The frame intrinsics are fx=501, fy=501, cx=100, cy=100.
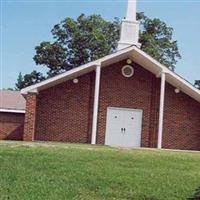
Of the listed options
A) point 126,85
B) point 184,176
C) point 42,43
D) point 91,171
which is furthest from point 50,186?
point 42,43

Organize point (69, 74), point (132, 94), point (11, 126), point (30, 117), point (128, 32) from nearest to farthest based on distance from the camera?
point (30, 117), point (69, 74), point (132, 94), point (128, 32), point (11, 126)

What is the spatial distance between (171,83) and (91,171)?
14.5 meters

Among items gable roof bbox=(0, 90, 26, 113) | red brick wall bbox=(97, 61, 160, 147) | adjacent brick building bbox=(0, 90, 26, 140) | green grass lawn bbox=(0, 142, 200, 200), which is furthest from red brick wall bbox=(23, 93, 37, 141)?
green grass lawn bbox=(0, 142, 200, 200)

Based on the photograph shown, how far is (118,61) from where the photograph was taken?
24.9m

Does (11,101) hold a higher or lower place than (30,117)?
higher

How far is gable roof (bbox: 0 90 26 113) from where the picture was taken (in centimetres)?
2847

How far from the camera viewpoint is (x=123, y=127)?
82.4ft

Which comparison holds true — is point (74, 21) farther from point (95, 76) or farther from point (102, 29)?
point (95, 76)

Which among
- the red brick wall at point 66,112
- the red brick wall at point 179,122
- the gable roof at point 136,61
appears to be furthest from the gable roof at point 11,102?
the red brick wall at point 179,122

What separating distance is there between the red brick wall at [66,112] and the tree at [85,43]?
865 inches

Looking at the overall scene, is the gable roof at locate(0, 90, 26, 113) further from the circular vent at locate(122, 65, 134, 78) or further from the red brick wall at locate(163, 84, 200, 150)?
the red brick wall at locate(163, 84, 200, 150)

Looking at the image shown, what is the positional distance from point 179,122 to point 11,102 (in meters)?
10.7

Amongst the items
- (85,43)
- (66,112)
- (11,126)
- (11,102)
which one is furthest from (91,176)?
(85,43)

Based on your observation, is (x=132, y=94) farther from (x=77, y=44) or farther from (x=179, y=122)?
(x=77, y=44)
